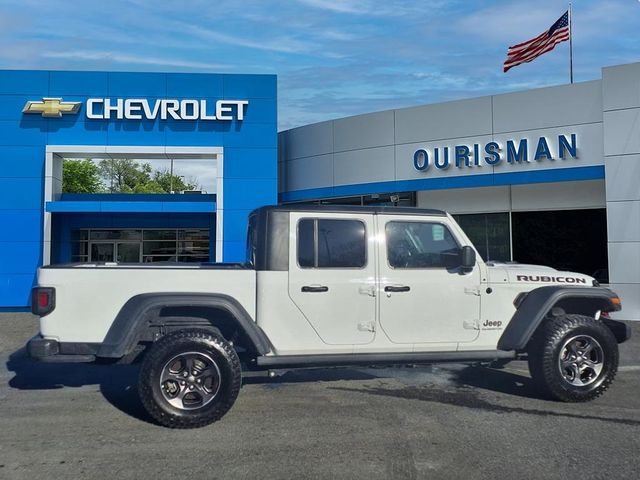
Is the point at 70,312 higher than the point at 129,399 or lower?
higher

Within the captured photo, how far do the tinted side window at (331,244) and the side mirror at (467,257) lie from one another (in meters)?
0.99

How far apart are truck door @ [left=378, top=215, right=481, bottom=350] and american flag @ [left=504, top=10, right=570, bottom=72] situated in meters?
12.4

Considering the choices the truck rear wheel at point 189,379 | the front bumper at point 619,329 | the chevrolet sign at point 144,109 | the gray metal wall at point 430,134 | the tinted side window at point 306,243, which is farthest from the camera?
the chevrolet sign at point 144,109

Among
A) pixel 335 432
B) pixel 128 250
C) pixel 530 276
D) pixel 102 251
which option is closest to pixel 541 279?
pixel 530 276

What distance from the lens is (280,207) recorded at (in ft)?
19.2

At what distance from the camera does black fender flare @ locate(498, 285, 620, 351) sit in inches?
233

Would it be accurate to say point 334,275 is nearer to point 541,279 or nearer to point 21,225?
point 541,279

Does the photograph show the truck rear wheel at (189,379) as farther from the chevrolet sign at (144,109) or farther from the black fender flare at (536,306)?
the chevrolet sign at (144,109)

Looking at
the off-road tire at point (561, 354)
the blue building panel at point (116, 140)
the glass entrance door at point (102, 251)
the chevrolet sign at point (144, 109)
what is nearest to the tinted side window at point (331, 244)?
the off-road tire at point (561, 354)

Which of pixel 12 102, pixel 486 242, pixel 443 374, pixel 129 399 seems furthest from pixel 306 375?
pixel 12 102

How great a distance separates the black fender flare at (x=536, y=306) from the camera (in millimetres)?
5914

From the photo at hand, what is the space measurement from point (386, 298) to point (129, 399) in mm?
3044

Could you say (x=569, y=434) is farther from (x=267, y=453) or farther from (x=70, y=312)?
(x=70, y=312)

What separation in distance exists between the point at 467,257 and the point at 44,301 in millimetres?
4060
